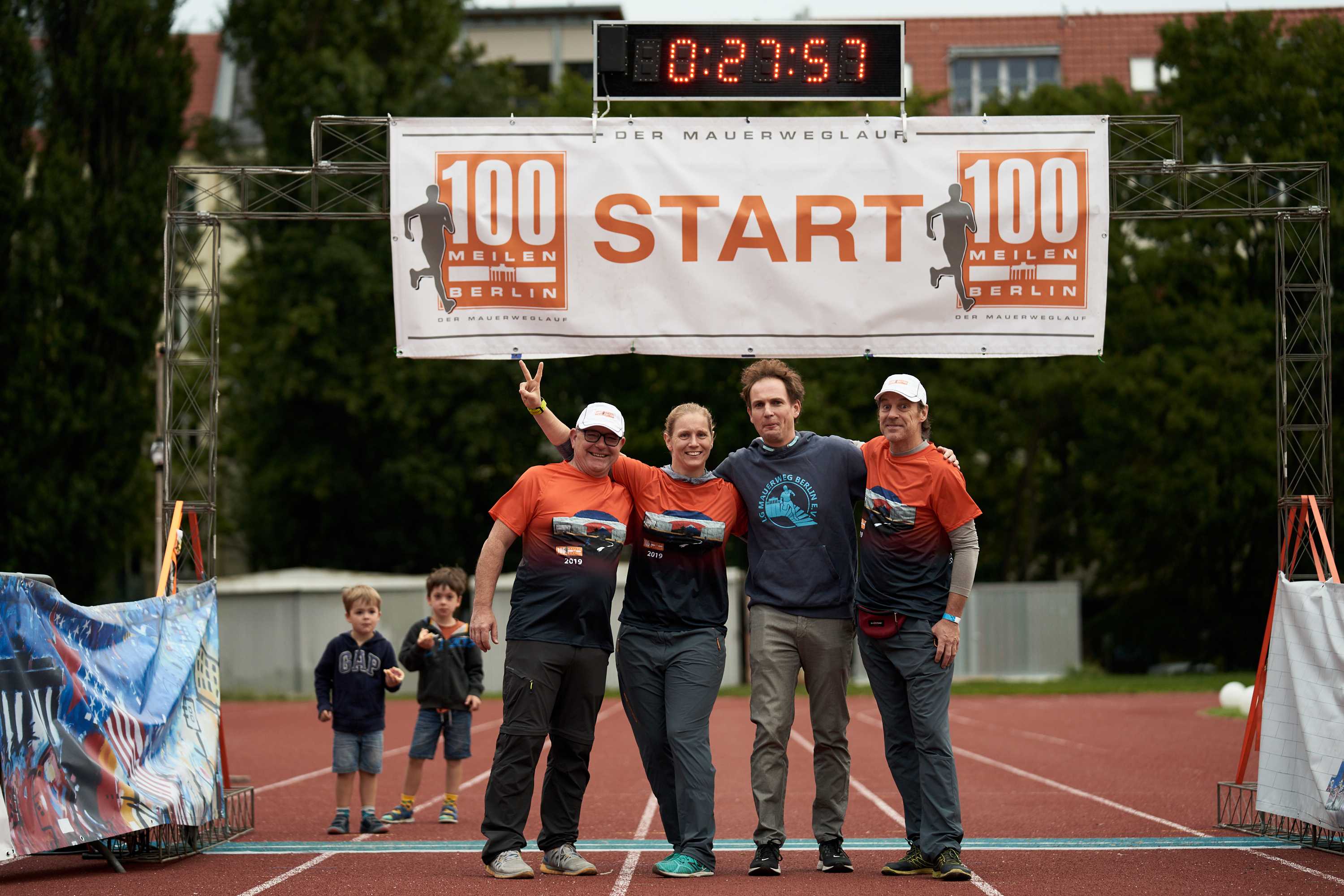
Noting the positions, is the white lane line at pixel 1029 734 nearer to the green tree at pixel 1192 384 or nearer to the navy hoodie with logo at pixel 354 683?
the navy hoodie with logo at pixel 354 683

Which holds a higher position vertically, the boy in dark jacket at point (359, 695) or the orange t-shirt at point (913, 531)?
the orange t-shirt at point (913, 531)

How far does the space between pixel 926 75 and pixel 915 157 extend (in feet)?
137

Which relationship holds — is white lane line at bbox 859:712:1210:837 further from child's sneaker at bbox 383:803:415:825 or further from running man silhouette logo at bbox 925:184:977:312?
child's sneaker at bbox 383:803:415:825

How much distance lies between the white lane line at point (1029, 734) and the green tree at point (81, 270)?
54.4ft

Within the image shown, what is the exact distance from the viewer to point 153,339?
29828mm

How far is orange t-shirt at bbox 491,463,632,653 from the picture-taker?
753 centimetres

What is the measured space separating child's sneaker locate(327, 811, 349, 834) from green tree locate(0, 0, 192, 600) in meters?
20.8

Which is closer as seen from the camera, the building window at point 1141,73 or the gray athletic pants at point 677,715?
the gray athletic pants at point 677,715

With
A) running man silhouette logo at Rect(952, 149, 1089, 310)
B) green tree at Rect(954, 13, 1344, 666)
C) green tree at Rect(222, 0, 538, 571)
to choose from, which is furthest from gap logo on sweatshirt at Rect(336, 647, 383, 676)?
green tree at Rect(954, 13, 1344, 666)

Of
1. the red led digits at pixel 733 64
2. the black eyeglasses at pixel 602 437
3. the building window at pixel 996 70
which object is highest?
the building window at pixel 996 70

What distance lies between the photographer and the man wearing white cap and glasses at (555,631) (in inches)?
293

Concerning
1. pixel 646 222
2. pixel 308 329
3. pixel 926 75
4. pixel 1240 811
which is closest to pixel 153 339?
pixel 308 329

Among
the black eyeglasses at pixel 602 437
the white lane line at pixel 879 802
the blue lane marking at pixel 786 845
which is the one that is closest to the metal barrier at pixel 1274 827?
the blue lane marking at pixel 786 845

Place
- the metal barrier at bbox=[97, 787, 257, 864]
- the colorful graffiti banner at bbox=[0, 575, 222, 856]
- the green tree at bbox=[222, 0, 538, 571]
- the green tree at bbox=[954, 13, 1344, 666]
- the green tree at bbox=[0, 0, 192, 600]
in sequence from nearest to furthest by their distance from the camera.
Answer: the colorful graffiti banner at bbox=[0, 575, 222, 856] < the metal barrier at bbox=[97, 787, 257, 864] < the green tree at bbox=[0, 0, 192, 600] < the green tree at bbox=[954, 13, 1344, 666] < the green tree at bbox=[222, 0, 538, 571]
